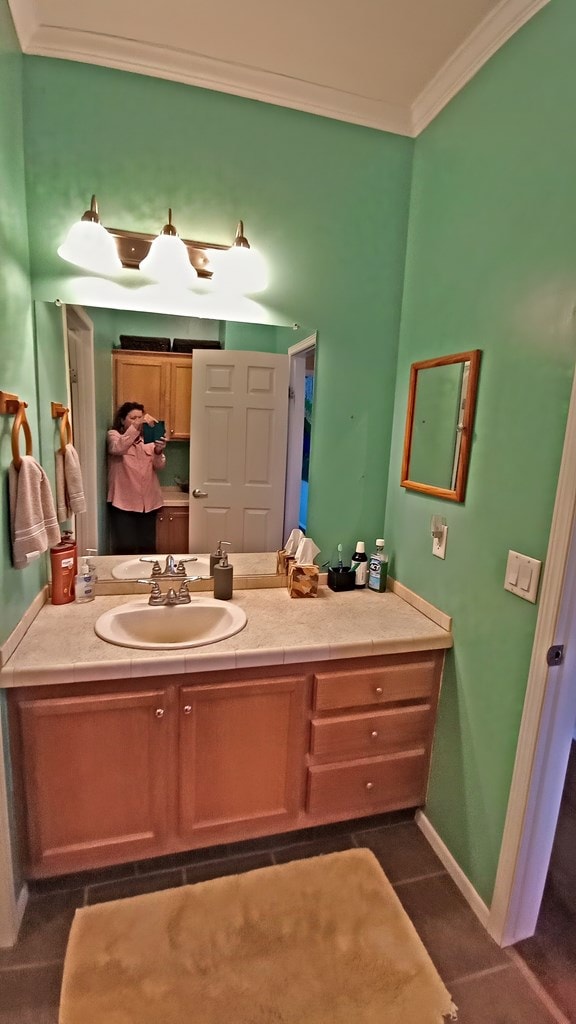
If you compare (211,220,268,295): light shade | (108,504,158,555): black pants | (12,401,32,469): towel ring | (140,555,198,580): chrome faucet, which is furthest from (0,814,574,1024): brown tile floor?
(211,220,268,295): light shade

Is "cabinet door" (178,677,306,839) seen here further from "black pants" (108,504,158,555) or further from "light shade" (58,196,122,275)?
"light shade" (58,196,122,275)

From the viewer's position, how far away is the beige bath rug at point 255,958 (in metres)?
1.18

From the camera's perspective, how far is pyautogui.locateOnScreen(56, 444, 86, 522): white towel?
1705mm

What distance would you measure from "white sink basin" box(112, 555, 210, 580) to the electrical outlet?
0.89m

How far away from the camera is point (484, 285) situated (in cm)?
145

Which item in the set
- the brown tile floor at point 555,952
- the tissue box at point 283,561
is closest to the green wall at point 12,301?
the tissue box at point 283,561

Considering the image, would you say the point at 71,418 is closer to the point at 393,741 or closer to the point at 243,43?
the point at 243,43

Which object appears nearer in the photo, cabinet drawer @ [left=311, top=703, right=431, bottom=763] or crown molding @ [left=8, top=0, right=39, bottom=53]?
crown molding @ [left=8, top=0, right=39, bottom=53]

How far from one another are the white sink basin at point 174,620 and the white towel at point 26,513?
1.15ft

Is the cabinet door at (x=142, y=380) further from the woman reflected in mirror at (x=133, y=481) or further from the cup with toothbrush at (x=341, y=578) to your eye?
the cup with toothbrush at (x=341, y=578)

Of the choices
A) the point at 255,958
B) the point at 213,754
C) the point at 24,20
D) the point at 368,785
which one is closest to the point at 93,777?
the point at 213,754

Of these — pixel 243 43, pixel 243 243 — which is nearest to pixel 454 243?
pixel 243 243

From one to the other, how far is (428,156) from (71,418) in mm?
1637

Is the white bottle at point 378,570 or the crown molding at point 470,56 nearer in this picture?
the crown molding at point 470,56
